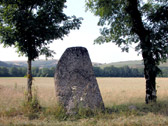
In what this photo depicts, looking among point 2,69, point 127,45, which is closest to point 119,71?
point 2,69

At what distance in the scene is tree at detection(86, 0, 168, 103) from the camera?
10.4m

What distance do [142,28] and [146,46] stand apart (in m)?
1.50

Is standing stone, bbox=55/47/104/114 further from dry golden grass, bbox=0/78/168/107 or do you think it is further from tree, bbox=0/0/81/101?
tree, bbox=0/0/81/101

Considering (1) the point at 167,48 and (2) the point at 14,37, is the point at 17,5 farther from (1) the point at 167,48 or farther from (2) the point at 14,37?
(1) the point at 167,48

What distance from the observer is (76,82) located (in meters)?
8.61

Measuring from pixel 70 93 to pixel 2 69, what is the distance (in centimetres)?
6456

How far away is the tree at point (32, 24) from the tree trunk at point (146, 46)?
3.64 meters

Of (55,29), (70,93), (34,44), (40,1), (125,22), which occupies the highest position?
(40,1)

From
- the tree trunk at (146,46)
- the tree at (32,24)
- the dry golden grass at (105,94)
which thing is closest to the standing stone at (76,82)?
the dry golden grass at (105,94)

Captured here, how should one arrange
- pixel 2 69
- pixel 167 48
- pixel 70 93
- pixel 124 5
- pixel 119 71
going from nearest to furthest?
pixel 70 93, pixel 167 48, pixel 124 5, pixel 2 69, pixel 119 71

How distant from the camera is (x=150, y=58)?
10789mm

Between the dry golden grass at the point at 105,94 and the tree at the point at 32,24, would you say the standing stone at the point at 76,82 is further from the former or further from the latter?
the tree at the point at 32,24

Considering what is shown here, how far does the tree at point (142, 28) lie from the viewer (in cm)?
1044

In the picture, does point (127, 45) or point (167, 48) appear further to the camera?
A: point (127, 45)
